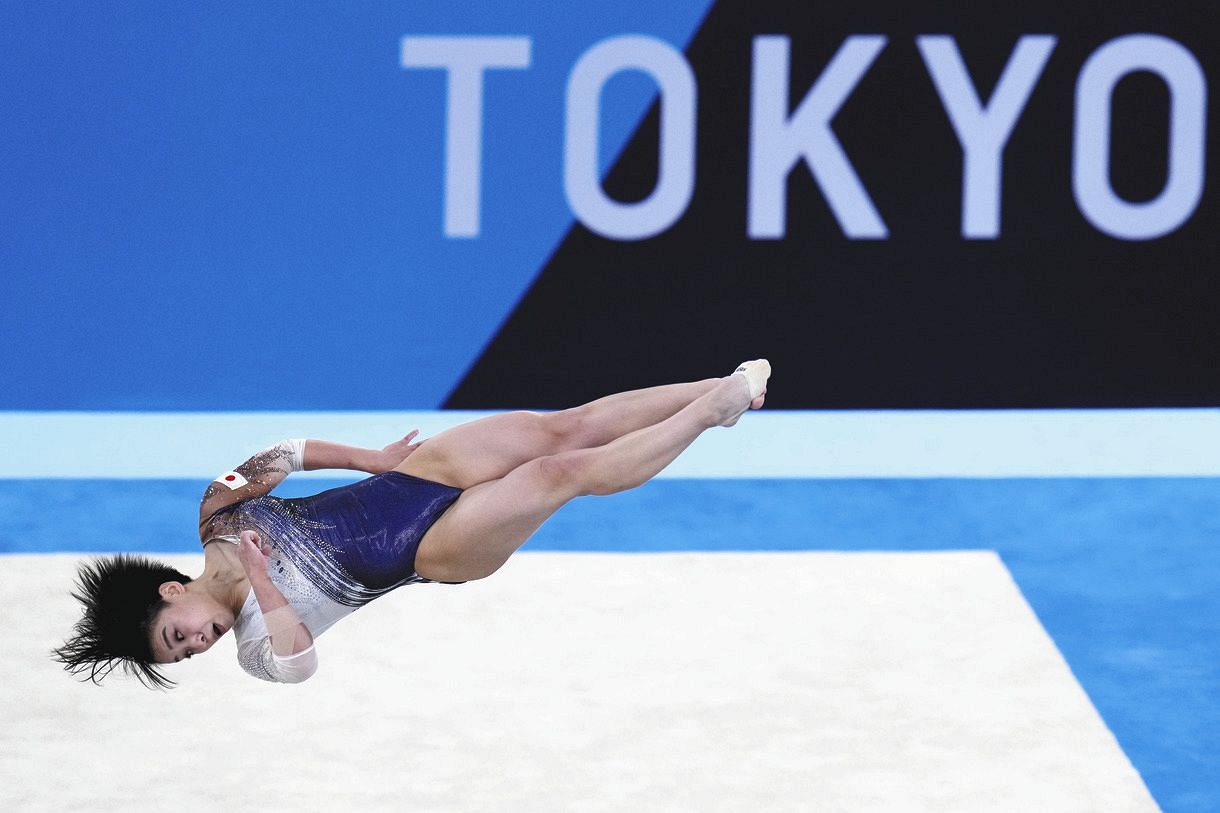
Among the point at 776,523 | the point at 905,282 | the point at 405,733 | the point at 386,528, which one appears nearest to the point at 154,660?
the point at 386,528

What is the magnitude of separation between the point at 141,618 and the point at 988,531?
426 centimetres

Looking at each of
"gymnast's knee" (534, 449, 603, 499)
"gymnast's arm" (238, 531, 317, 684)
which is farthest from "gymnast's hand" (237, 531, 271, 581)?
"gymnast's knee" (534, 449, 603, 499)

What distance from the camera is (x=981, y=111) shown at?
9250 mm

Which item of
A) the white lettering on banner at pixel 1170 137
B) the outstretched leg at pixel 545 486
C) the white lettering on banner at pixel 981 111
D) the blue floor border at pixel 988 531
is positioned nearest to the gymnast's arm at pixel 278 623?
the outstretched leg at pixel 545 486

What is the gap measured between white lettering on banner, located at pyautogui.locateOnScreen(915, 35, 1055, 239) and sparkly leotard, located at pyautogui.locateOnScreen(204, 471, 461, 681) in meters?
4.84

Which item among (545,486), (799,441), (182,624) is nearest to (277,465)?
(182,624)

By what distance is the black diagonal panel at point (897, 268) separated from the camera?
30.1 ft

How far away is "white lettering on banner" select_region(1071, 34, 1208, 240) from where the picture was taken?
30.4 feet

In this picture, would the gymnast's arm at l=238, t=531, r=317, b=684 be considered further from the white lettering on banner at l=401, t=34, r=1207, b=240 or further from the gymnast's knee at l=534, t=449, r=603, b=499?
the white lettering on banner at l=401, t=34, r=1207, b=240

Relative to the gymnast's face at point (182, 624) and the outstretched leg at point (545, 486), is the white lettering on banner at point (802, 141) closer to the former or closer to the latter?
the outstretched leg at point (545, 486)

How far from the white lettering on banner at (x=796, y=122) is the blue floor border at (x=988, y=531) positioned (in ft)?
4.99

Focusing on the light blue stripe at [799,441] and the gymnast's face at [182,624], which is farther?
the light blue stripe at [799,441]

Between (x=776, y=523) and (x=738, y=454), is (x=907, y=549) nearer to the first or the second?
(x=776, y=523)

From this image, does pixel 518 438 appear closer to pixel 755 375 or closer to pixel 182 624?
pixel 755 375
